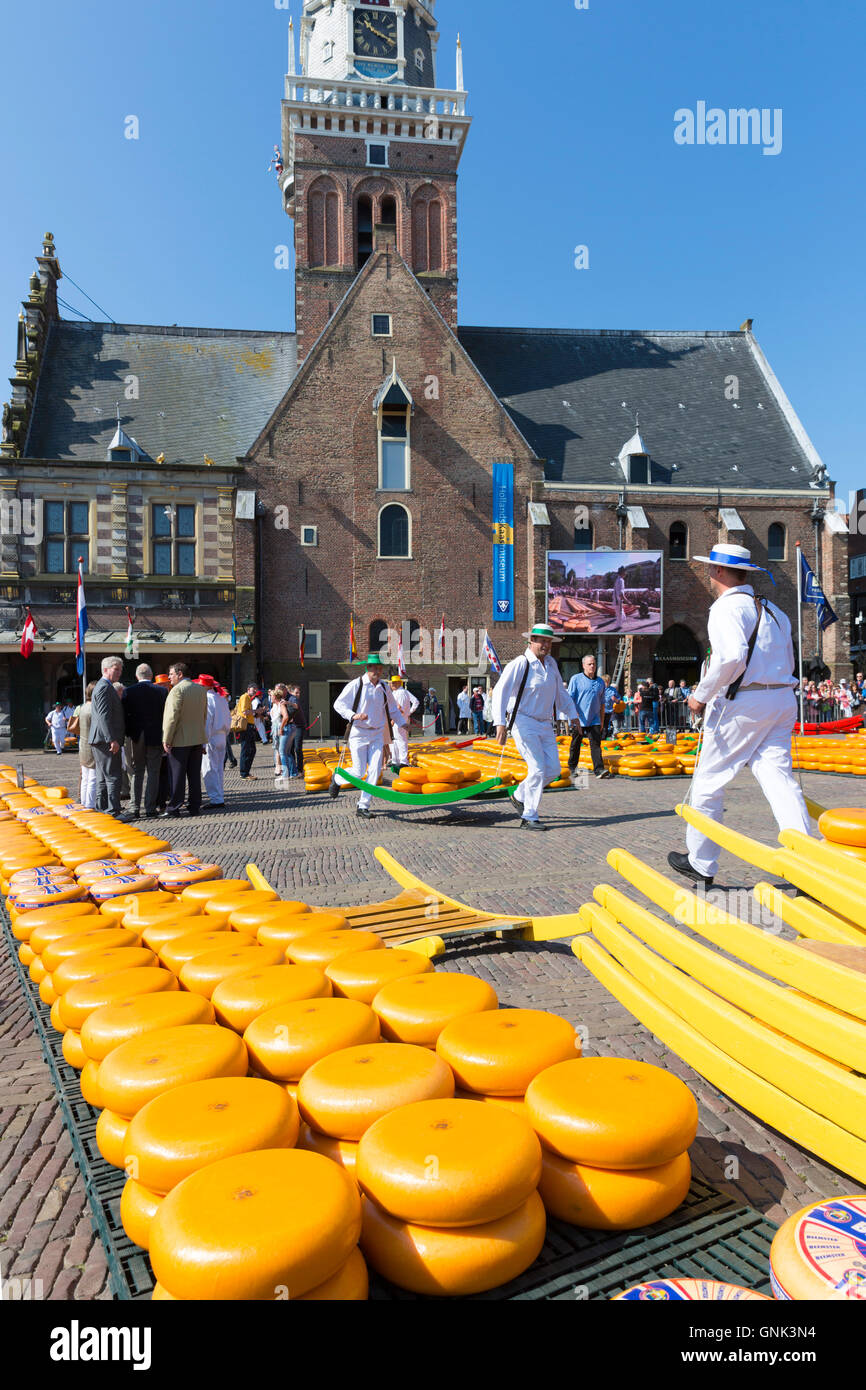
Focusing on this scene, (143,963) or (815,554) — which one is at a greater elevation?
(815,554)

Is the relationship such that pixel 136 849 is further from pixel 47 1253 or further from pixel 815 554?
pixel 815 554

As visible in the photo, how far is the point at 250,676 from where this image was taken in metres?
28.2

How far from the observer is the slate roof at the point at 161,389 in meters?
30.0

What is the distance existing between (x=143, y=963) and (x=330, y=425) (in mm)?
29190

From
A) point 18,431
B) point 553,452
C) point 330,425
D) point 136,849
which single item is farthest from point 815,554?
point 136,849

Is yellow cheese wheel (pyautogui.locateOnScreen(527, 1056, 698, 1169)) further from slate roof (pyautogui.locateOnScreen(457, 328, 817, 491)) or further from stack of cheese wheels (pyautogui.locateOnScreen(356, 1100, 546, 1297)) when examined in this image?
slate roof (pyautogui.locateOnScreen(457, 328, 817, 491))

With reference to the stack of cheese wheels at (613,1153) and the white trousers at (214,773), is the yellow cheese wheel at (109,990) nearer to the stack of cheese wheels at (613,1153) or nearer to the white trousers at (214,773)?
the stack of cheese wheels at (613,1153)

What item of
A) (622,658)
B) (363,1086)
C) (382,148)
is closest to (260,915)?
(363,1086)

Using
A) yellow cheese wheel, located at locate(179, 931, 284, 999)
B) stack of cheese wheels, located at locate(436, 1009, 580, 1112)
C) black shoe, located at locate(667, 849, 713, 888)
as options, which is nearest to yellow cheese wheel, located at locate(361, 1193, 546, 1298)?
stack of cheese wheels, located at locate(436, 1009, 580, 1112)

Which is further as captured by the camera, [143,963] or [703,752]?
[703,752]

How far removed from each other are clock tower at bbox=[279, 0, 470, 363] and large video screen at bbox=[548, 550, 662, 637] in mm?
12020

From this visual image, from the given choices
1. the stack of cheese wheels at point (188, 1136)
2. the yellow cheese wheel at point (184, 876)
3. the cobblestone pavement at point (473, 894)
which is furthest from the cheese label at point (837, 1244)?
the yellow cheese wheel at point (184, 876)

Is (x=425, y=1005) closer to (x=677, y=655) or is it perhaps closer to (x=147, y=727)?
(x=147, y=727)

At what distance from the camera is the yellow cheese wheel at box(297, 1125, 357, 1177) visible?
221 cm
